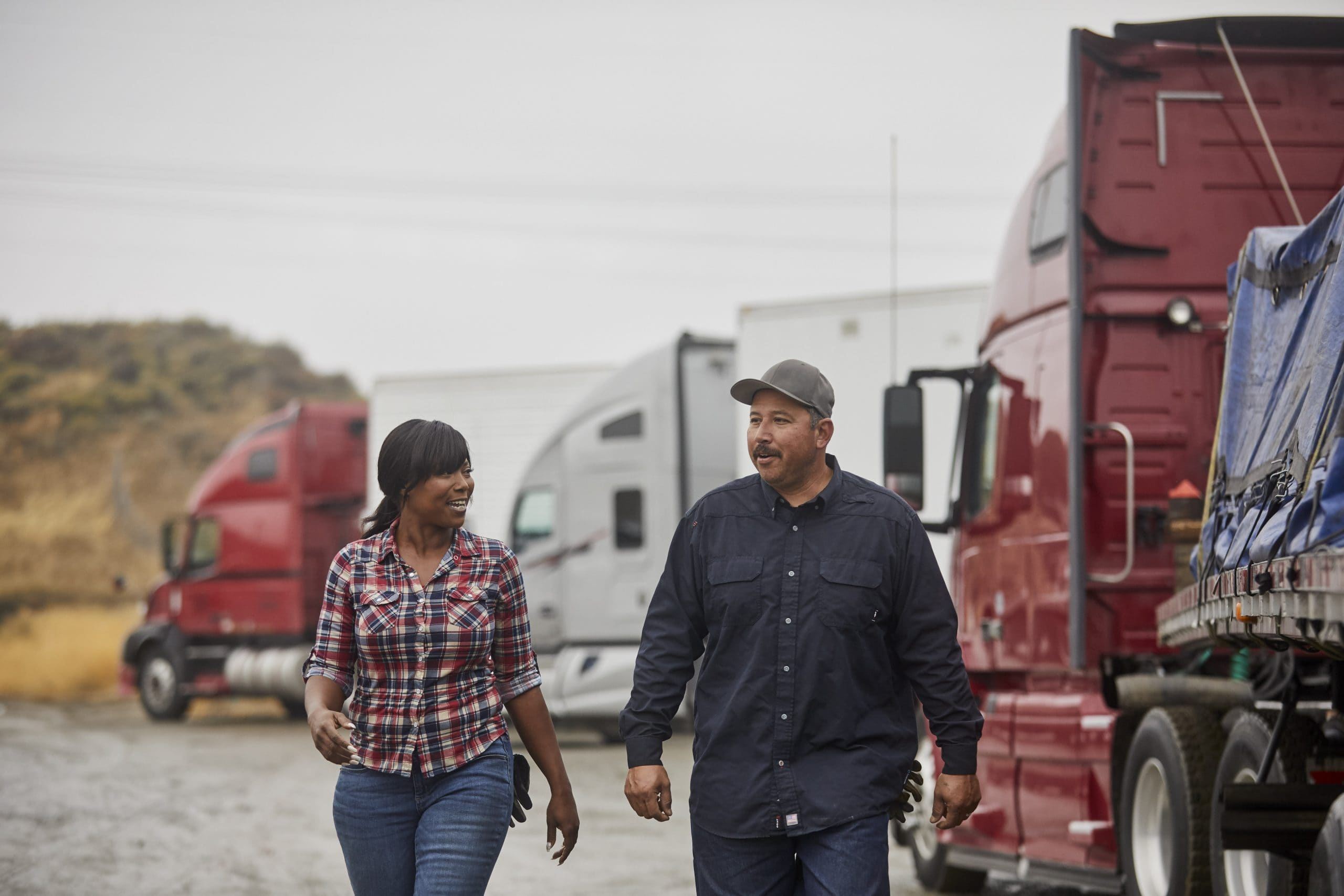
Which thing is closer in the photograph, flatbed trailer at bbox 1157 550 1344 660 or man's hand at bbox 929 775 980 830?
flatbed trailer at bbox 1157 550 1344 660

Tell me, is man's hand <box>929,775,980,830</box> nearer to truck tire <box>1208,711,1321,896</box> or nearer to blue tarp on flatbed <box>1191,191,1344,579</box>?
blue tarp on flatbed <box>1191,191,1344,579</box>

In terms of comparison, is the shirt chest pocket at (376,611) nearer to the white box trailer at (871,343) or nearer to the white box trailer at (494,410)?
the white box trailer at (871,343)

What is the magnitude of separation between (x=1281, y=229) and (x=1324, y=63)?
2716 mm

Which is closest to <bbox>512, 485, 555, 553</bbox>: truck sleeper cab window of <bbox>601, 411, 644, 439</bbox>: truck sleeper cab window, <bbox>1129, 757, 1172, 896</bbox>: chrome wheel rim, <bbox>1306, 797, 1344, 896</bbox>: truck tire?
<bbox>601, 411, 644, 439</bbox>: truck sleeper cab window

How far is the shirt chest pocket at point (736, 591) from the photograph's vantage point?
4445 millimetres

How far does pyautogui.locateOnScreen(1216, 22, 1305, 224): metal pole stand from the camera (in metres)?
7.73

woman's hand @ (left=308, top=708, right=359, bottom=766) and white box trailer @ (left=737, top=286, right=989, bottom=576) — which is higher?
white box trailer @ (left=737, top=286, right=989, bottom=576)

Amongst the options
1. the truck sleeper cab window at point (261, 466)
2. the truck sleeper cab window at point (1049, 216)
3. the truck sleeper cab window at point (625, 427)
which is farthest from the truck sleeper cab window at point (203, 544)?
the truck sleeper cab window at point (1049, 216)

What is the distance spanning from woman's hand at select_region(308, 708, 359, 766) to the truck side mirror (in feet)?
14.4

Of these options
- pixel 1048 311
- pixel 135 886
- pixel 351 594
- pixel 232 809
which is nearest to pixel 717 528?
pixel 351 594

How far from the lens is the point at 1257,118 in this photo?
7918 millimetres

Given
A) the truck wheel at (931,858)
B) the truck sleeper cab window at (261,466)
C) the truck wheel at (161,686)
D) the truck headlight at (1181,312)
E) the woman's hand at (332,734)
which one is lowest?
the truck wheel at (161,686)

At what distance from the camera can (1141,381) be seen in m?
8.03

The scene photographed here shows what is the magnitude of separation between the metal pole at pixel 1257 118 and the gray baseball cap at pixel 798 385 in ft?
12.4
